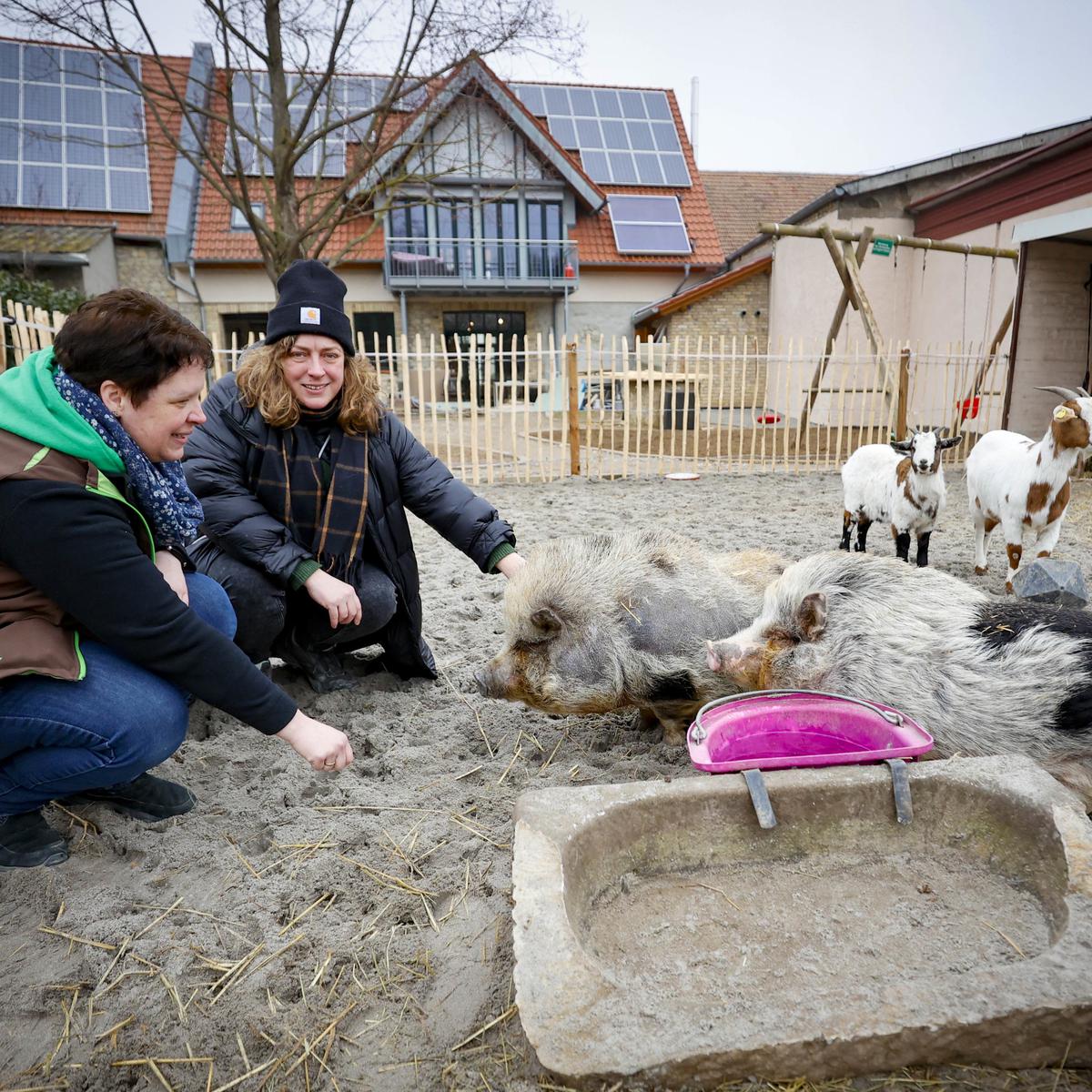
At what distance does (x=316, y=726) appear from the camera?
1878mm

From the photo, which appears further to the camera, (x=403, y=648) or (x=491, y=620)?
(x=491, y=620)

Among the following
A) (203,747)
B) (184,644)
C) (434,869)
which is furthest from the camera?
(203,747)

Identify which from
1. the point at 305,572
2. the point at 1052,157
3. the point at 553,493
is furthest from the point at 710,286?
the point at 305,572

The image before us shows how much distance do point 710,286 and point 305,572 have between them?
55.8 ft

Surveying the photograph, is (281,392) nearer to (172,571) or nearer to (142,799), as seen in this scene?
(172,571)

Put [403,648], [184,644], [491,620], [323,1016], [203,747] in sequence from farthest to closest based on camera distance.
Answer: [491,620]
[403,648]
[203,747]
[184,644]
[323,1016]

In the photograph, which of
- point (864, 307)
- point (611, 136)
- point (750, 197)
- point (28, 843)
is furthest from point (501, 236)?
point (28, 843)

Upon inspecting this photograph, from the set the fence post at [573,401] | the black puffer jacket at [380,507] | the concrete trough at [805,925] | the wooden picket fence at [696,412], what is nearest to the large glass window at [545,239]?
the wooden picket fence at [696,412]

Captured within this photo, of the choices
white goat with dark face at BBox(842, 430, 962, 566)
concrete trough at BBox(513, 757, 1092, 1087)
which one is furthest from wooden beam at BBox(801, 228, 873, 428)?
concrete trough at BBox(513, 757, 1092, 1087)

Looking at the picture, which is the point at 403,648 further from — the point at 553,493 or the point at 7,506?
the point at 553,493

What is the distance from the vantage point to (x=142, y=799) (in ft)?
7.50

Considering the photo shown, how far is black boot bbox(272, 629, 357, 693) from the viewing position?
3.15 m

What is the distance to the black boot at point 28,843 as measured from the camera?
203 cm

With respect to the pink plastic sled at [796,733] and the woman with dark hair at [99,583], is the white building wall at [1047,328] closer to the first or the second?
the pink plastic sled at [796,733]
